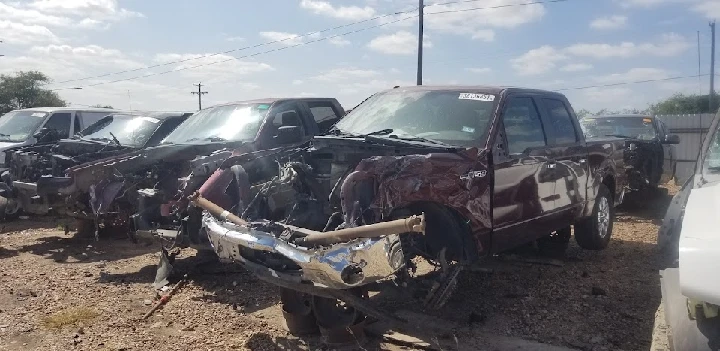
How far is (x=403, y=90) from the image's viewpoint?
6230mm

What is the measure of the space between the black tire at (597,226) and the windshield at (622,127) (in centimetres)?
427

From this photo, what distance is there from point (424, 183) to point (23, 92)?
149 feet

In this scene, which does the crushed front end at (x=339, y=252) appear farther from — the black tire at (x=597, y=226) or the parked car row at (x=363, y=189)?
the black tire at (x=597, y=226)

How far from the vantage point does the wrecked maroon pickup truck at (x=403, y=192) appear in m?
3.95

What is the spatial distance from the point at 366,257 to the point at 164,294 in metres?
3.01

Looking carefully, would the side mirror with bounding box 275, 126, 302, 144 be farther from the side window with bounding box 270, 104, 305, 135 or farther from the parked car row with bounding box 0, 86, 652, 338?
the side window with bounding box 270, 104, 305, 135

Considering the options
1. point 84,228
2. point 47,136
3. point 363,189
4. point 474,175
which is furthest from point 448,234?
point 47,136

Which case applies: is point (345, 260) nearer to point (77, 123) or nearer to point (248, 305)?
point (248, 305)

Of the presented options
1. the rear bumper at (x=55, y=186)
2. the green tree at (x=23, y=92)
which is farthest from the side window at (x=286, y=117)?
the green tree at (x=23, y=92)

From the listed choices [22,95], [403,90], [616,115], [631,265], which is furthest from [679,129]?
[22,95]

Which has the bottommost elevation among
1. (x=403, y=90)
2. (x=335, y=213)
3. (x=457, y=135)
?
(x=335, y=213)

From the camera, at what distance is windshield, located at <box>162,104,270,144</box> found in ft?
23.8

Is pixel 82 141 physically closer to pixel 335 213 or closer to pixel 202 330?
pixel 202 330

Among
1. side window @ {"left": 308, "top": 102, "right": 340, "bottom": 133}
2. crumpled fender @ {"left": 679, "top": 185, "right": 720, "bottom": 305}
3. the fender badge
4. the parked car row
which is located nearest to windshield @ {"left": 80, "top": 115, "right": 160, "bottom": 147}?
the parked car row
